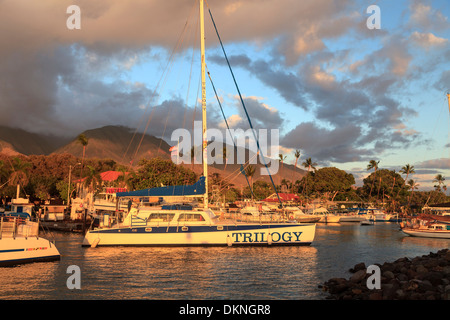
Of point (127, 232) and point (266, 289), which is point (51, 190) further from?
point (266, 289)

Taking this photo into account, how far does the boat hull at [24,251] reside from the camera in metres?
21.8

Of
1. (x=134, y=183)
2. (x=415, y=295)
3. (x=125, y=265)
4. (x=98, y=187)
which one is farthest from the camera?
(x=134, y=183)

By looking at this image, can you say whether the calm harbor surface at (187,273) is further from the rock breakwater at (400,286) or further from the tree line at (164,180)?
the tree line at (164,180)

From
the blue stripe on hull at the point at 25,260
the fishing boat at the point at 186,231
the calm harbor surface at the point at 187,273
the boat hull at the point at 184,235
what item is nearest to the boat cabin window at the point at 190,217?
the fishing boat at the point at 186,231

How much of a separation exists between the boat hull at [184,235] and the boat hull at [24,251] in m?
6.16

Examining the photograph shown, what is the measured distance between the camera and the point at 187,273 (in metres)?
21.3

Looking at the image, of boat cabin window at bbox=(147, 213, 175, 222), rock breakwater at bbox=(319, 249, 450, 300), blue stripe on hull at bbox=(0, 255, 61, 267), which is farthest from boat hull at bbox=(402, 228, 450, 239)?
blue stripe on hull at bbox=(0, 255, 61, 267)

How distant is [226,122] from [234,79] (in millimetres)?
4095

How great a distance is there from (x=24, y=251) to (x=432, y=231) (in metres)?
44.2

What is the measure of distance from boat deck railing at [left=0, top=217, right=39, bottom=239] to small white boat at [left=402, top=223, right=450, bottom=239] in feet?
141

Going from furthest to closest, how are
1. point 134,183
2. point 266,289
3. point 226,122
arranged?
point 134,183
point 226,122
point 266,289

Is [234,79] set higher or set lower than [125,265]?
higher
